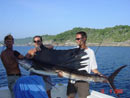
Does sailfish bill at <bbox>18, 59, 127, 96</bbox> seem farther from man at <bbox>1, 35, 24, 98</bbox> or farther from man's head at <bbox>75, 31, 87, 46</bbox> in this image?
man's head at <bbox>75, 31, 87, 46</bbox>

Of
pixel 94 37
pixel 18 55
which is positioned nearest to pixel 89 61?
pixel 18 55

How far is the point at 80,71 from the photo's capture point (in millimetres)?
3043

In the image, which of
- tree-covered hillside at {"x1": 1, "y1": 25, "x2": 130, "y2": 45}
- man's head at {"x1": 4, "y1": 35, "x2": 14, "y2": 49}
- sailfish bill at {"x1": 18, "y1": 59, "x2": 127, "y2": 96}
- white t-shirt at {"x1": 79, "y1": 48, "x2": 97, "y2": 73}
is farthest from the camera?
tree-covered hillside at {"x1": 1, "y1": 25, "x2": 130, "y2": 45}

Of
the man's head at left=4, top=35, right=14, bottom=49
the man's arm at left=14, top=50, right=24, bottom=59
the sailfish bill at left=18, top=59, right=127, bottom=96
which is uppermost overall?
the man's head at left=4, top=35, right=14, bottom=49

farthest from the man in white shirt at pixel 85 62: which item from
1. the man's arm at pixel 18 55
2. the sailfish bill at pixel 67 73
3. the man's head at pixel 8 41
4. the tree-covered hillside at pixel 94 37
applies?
the man's head at pixel 8 41

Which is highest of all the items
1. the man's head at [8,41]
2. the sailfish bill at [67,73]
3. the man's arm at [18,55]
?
the man's head at [8,41]

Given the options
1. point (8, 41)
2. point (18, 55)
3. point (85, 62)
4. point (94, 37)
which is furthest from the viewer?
point (94, 37)

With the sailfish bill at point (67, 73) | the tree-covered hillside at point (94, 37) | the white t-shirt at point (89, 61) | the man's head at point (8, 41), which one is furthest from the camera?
the tree-covered hillside at point (94, 37)

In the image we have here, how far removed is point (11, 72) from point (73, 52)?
1100 mm

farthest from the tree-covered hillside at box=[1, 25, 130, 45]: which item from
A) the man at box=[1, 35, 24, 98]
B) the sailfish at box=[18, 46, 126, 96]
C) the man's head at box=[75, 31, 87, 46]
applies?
Result: the man at box=[1, 35, 24, 98]

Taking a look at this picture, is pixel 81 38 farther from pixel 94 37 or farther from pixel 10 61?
pixel 94 37

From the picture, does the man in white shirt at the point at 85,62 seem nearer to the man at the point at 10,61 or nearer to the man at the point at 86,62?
the man at the point at 86,62

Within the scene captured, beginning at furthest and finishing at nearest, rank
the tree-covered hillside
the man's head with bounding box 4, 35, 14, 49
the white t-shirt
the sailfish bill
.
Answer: the tree-covered hillside < the man's head with bounding box 4, 35, 14, 49 < the white t-shirt < the sailfish bill

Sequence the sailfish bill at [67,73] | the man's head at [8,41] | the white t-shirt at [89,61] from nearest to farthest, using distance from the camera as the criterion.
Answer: the sailfish bill at [67,73] → the white t-shirt at [89,61] → the man's head at [8,41]
